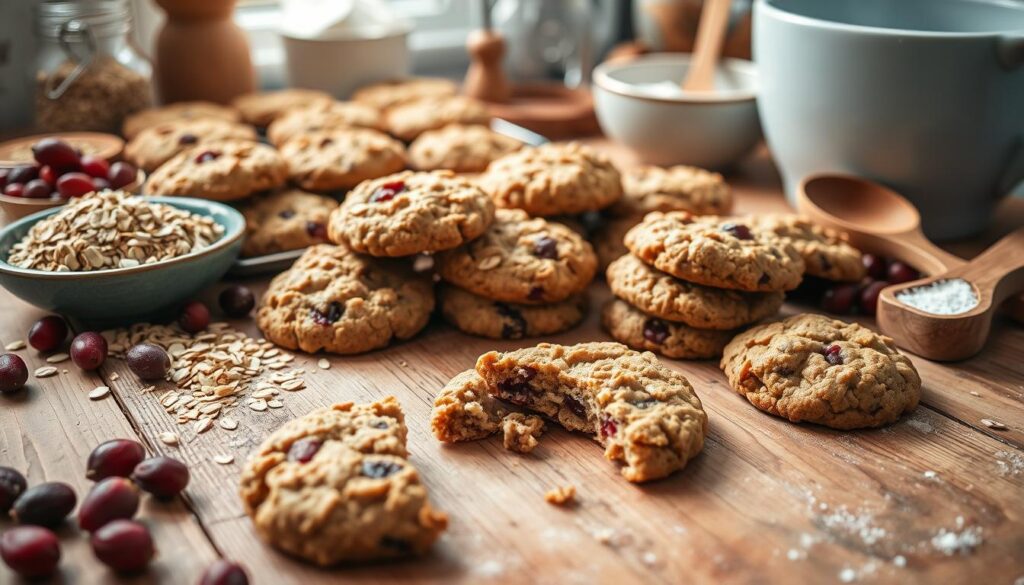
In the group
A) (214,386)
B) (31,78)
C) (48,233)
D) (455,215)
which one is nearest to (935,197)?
(455,215)

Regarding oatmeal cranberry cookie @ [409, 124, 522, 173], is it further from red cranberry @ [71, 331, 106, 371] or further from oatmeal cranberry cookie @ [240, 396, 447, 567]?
oatmeal cranberry cookie @ [240, 396, 447, 567]

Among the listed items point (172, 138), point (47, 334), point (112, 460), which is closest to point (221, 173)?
point (172, 138)

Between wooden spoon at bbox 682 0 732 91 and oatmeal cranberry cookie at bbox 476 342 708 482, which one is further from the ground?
wooden spoon at bbox 682 0 732 91

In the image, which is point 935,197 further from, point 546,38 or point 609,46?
point 609,46

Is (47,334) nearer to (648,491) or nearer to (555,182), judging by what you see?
(555,182)

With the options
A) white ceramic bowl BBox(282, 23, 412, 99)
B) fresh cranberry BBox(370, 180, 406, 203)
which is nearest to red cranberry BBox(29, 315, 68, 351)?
fresh cranberry BBox(370, 180, 406, 203)

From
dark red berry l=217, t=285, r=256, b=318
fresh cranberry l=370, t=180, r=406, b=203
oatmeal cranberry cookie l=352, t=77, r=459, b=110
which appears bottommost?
dark red berry l=217, t=285, r=256, b=318

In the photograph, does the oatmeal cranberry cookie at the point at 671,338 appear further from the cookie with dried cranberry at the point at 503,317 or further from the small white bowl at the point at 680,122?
the small white bowl at the point at 680,122
